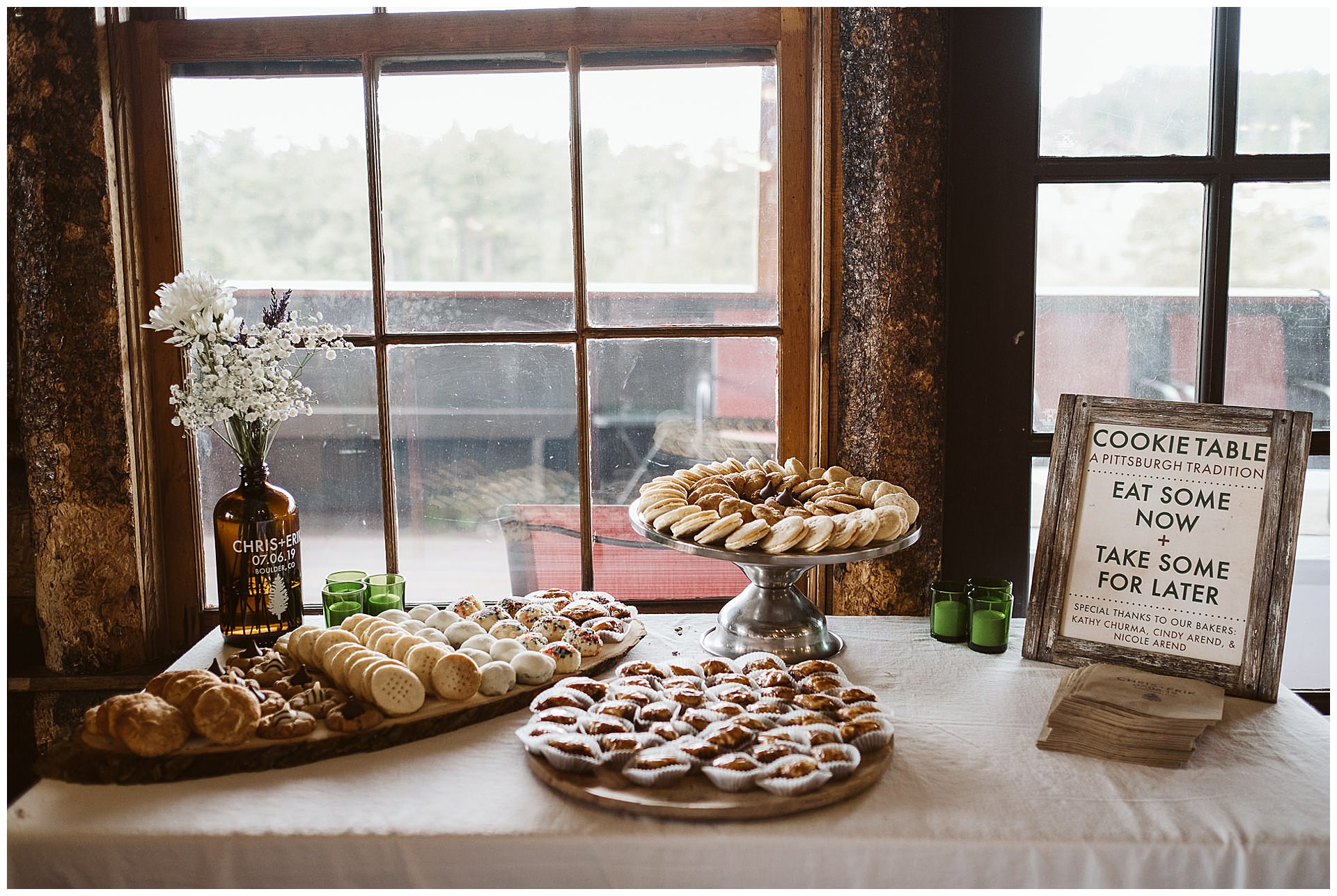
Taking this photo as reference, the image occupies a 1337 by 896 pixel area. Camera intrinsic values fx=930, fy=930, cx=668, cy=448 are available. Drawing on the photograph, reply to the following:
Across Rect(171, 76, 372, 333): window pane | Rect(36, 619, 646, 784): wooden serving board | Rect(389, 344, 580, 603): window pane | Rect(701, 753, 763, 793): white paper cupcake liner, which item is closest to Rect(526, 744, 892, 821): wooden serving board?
Rect(701, 753, 763, 793): white paper cupcake liner

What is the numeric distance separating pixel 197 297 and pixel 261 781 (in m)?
0.96

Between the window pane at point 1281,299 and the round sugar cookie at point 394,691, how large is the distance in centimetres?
→ 188

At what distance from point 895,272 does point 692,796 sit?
1226 mm

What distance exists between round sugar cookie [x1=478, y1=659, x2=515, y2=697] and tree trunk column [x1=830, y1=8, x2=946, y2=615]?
91cm

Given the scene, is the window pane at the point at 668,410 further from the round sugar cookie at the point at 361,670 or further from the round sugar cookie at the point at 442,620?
the round sugar cookie at the point at 361,670

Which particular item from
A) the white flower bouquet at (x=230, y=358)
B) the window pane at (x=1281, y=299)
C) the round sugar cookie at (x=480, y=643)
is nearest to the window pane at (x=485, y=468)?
the white flower bouquet at (x=230, y=358)

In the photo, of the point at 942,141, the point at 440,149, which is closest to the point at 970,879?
the point at 942,141

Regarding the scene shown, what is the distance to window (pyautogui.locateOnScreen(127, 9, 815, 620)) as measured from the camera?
217 centimetres

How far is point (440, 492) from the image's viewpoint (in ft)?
7.56

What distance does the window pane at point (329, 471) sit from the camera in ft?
7.41

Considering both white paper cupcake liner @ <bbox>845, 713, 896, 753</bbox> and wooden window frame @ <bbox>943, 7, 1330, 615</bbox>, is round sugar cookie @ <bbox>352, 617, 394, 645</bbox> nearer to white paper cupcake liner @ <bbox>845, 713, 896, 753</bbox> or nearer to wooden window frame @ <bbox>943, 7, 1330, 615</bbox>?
white paper cupcake liner @ <bbox>845, 713, 896, 753</bbox>

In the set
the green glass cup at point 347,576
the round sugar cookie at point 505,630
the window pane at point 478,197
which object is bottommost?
the round sugar cookie at point 505,630

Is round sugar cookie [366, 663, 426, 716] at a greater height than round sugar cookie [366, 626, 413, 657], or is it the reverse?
round sugar cookie [366, 626, 413, 657]

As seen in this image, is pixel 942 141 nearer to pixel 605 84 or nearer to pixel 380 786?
pixel 605 84
